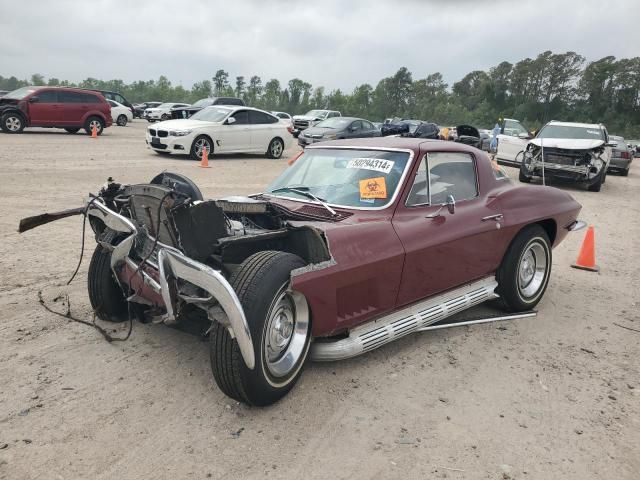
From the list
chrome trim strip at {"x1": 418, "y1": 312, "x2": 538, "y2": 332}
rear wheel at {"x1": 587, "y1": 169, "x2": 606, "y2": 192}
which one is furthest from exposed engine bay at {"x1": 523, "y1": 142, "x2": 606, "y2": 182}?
chrome trim strip at {"x1": 418, "y1": 312, "x2": 538, "y2": 332}

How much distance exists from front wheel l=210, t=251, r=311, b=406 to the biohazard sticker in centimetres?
106

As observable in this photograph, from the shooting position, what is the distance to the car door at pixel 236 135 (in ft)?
50.1

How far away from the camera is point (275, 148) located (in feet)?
55.6

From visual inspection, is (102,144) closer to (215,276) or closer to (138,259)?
(138,259)

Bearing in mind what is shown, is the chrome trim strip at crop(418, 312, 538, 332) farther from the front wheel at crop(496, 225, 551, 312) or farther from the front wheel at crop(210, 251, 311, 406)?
the front wheel at crop(210, 251, 311, 406)

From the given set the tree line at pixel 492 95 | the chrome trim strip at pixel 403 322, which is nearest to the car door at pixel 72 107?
the chrome trim strip at pixel 403 322

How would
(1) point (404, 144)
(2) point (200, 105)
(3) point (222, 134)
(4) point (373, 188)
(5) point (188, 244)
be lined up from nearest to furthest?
(5) point (188, 244) → (4) point (373, 188) → (1) point (404, 144) → (3) point (222, 134) → (2) point (200, 105)

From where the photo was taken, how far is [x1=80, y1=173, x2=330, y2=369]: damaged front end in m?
2.71

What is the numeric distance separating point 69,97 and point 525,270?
18235 mm

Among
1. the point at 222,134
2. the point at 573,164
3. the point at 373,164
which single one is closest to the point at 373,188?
the point at 373,164

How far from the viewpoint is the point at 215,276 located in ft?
8.54

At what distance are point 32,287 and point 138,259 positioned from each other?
1.72 m

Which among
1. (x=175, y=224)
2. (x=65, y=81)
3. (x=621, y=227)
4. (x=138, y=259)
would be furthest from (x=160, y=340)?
(x=65, y=81)

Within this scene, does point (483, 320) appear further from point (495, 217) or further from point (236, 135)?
point (236, 135)
